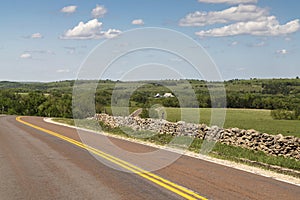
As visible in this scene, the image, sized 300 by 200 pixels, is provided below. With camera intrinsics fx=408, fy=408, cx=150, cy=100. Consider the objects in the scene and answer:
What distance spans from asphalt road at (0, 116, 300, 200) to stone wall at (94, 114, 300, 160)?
5.08 m

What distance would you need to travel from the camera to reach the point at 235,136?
750 inches

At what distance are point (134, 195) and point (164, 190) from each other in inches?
30.5

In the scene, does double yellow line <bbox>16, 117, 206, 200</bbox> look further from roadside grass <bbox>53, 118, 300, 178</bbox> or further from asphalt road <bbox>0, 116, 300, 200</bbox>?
roadside grass <bbox>53, 118, 300, 178</bbox>

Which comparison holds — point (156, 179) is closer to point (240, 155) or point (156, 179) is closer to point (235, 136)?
point (240, 155)

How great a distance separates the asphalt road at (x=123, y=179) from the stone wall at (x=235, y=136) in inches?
200

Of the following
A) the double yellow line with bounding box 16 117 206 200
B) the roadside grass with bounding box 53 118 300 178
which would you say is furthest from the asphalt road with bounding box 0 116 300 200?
the roadside grass with bounding box 53 118 300 178

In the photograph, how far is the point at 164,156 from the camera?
1384 cm

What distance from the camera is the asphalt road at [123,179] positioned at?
7.77 meters

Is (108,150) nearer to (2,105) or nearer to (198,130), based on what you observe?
(198,130)

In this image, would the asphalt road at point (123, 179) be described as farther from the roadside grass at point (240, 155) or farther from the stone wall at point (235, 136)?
the stone wall at point (235, 136)

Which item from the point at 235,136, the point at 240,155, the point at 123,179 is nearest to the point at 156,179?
the point at 123,179

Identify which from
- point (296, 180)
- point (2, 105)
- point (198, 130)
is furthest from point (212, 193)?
point (2, 105)

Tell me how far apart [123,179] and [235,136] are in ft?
35.5

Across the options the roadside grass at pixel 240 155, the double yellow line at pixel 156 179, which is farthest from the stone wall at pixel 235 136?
the double yellow line at pixel 156 179
